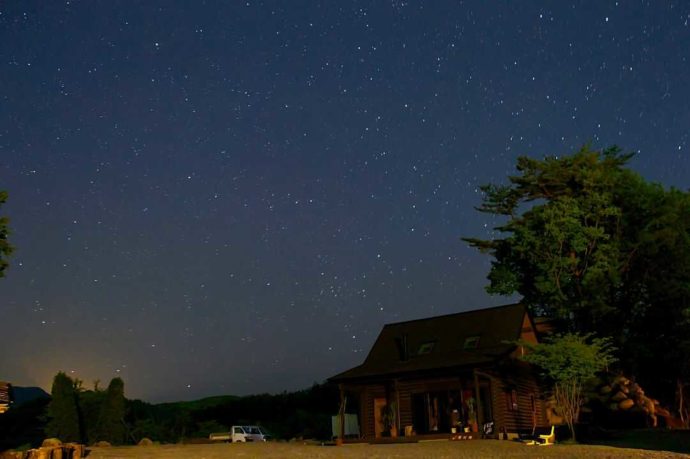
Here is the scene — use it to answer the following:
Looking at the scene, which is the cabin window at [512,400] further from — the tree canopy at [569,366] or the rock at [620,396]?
the rock at [620,396]

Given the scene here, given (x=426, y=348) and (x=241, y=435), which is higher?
(x=426, y=348)

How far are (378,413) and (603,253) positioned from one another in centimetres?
1521

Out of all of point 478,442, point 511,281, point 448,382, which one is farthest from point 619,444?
point 511,281

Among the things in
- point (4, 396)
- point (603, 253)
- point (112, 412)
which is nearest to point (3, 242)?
point (4, 396)

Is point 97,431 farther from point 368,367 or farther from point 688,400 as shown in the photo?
point 688,400

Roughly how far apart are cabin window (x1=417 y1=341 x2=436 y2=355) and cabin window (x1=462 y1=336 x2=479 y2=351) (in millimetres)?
2082

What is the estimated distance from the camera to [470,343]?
38.0 m

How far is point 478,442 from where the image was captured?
29.7 metres

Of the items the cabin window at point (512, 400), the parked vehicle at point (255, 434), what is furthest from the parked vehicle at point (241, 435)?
the cabin window at point (512, 400)

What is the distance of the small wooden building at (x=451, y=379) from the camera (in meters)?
34.9

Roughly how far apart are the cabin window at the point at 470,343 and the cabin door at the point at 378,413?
5720 millimetres

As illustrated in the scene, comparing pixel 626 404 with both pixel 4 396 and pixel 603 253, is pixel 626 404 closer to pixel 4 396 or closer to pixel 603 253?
pixel 603 253

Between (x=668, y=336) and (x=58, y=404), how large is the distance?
33120mm

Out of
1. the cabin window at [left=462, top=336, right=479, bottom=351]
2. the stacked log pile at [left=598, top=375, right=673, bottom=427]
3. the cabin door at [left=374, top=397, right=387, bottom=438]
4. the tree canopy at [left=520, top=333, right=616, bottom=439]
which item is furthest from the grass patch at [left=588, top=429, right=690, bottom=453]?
the cabin door at [left=374, top=397, right=387, bottom=438]
